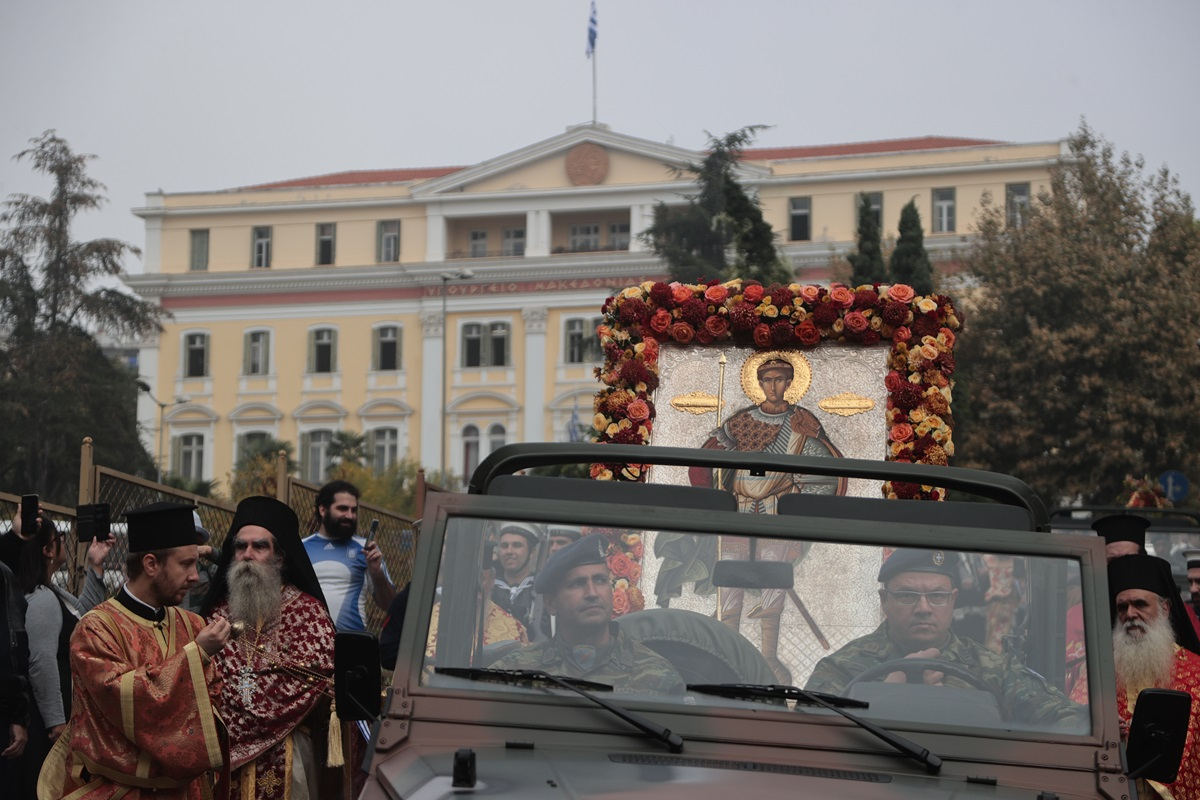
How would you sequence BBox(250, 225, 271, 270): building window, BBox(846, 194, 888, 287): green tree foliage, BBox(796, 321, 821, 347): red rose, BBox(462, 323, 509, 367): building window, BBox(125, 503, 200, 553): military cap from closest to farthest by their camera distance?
BBox(125, 503, 200, 553): military cap < BBox(796, 321, 821, 347): red rose < BBox(846, 194, 888, 287): green tree foliage < BBox(462, 323, 509, 367): building window < BBox(250, 225, 271, 270): building window

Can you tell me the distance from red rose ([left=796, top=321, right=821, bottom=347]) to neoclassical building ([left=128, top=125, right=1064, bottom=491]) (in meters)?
61.6

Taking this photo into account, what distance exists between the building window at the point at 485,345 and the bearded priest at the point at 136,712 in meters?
70.8

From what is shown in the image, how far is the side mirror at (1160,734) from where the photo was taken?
420 cm

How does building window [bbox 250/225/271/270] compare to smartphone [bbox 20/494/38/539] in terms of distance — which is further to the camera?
building window [bbox 250/225/271/270]

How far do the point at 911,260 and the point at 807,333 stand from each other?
2815cm

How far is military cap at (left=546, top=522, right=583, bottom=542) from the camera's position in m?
4.53

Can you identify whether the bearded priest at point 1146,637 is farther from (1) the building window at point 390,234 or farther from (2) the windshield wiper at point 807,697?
(1) the building window at point 390,234

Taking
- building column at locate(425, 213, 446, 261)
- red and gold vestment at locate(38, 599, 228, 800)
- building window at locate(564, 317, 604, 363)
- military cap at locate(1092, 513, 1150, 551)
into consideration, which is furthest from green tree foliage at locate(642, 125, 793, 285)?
red and gold vestment at locate(38, 599, 228, 800)

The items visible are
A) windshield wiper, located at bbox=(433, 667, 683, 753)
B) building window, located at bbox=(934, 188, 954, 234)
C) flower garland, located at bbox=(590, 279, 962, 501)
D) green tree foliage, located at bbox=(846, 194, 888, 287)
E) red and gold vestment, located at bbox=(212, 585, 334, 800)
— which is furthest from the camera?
building window, located at bbox=(934, 188, 954, 234)

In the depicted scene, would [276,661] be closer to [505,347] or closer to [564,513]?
[564,513]

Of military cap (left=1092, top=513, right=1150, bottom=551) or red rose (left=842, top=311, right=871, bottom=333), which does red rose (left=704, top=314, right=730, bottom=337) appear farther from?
military cap (left=1092, top=513, right=1150, bottom=551)

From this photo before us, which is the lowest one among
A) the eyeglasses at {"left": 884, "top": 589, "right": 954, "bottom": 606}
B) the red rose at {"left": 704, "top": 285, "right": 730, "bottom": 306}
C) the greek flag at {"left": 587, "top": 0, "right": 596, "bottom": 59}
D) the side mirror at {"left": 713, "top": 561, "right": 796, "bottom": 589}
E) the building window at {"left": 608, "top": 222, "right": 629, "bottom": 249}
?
the eyeglasses at {"left": 884, "top": 589, "right": 954, "bottom": 606}

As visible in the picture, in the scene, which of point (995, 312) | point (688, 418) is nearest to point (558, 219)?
point (995, 312)

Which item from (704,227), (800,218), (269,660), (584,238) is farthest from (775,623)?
(584,238)
